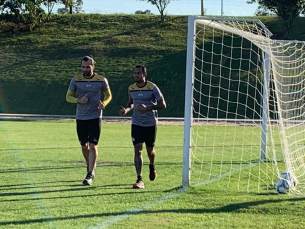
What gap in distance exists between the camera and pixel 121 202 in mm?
6590

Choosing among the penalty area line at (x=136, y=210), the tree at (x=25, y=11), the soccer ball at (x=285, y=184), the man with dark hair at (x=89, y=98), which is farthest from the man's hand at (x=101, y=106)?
the tree at (x=25, y=11)

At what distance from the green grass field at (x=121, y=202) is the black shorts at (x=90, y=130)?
70cm

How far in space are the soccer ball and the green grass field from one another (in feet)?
0.53

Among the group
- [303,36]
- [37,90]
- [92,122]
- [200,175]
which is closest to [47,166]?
[92,122]

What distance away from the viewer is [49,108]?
33.2 meters

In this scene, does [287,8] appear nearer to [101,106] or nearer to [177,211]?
[101,106]

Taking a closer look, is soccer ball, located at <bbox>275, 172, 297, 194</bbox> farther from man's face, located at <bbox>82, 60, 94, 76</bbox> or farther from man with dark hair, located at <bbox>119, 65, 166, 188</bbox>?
man's face, located at <bbox>82, 60, 94, 76</bbox>

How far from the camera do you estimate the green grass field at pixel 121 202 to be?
220 inches

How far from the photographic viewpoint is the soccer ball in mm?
7105

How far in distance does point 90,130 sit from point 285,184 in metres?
3.12

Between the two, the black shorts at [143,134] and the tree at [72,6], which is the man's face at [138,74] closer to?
the black shorts at [143,134]

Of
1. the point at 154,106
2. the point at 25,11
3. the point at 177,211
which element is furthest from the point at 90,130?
the point at 25,11

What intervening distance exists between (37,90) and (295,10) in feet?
73.1

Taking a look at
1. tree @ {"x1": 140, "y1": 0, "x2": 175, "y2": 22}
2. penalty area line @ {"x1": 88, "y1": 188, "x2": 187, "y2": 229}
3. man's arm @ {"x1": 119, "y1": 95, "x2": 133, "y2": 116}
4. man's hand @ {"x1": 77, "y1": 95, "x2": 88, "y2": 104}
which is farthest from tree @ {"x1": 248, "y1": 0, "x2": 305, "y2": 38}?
penalty area line @ {"x1": 88, "y1": 188, "x2": 187, "y2": 229}
